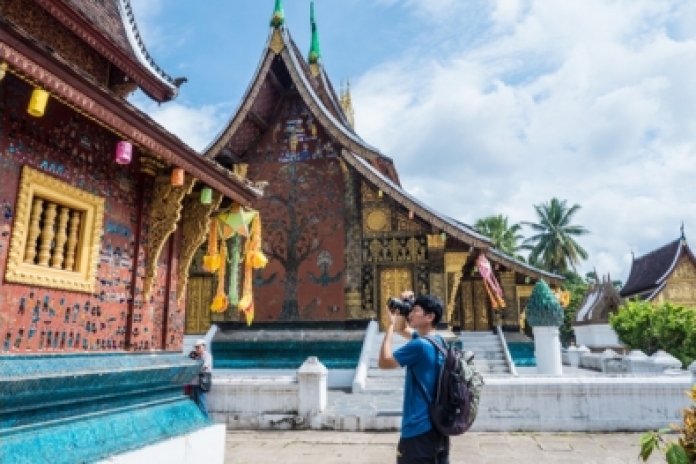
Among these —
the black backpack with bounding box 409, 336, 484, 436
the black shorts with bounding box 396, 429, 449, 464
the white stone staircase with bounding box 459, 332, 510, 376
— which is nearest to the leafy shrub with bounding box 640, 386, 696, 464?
the black backpack with bounding box 409, 336, 484, 436

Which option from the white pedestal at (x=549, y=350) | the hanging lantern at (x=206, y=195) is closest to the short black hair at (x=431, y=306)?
the hanging lantern at (x=206, y=195)

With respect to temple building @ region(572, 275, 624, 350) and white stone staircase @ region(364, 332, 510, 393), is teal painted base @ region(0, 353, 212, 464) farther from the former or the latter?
temple building @ region(572, 275, 624, 350)

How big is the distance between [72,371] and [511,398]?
490 centimetres

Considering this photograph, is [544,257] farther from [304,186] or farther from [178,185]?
[178,185]

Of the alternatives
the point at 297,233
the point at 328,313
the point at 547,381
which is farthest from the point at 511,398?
the point at 297,233

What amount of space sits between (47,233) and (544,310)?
770 cm

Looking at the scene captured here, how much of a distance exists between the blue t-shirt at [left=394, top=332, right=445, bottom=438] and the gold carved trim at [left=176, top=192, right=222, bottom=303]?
319 cm

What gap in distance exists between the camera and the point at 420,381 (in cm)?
226

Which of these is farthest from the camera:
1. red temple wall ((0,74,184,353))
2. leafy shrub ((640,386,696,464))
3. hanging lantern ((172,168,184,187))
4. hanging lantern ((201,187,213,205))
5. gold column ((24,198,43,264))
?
hanging lantern ((201,187,213,205))

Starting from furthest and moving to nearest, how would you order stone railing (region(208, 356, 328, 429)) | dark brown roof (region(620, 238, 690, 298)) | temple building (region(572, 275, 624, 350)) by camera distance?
dark brown roof (region(620, 238, 690, 298)) < temple building (region(572, 275, 624, 350)) < stone railing (region(208, 356, 328, 429))

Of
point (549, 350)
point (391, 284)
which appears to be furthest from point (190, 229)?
point (391, 284)

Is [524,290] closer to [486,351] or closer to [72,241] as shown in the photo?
[486,351]

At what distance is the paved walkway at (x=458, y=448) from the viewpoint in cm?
473

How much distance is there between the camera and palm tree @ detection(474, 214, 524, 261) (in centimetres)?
3531
